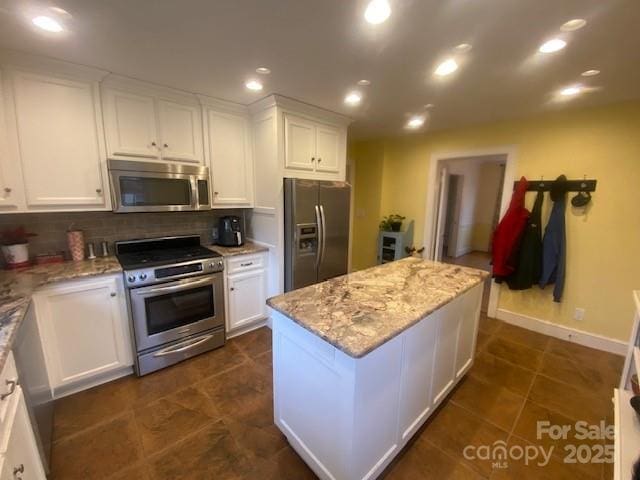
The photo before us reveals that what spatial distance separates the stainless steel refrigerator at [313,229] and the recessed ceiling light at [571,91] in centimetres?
202

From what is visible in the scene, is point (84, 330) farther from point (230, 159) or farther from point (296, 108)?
point (296, 108)

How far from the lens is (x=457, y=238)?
636cm

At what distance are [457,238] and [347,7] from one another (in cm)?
603

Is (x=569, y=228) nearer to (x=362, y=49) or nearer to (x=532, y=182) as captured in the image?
(x=532, y=182)

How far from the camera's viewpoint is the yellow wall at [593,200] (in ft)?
8.22

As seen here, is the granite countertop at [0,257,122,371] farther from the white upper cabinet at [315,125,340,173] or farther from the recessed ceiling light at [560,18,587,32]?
the recessed ceiling light at [560,18,587,32]

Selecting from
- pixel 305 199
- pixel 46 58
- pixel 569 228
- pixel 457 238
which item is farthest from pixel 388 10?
pixel 457 238

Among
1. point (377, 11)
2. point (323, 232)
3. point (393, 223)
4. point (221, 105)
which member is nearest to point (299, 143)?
point (221, 105)

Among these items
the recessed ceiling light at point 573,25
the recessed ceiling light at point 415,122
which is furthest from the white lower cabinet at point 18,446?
the recessed ceiling light at point 415,122

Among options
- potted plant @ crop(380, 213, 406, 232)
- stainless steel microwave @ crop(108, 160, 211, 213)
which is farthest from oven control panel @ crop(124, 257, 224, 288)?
potted plant @ crop(380, 213, 406, 232)

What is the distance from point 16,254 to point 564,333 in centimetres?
506

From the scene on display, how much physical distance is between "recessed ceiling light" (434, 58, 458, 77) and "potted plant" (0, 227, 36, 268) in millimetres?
3318

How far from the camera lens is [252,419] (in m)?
1.84

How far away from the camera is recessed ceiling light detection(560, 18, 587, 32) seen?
4.47ft
